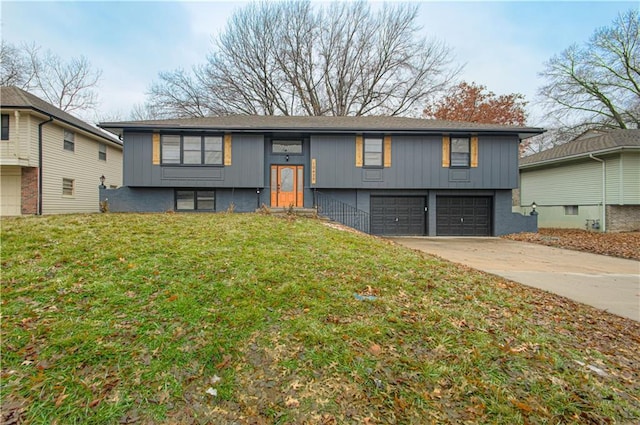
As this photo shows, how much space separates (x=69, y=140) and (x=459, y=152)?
18.8 metres

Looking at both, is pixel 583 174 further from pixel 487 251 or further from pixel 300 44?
pixel 300 44

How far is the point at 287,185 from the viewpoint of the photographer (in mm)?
13648

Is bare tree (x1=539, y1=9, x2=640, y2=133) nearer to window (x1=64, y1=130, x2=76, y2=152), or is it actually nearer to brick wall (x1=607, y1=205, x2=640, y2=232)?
brick wall (x1=607, y1=205, x2=640, y2=232)

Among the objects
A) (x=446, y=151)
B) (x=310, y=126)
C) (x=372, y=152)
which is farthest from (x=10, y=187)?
(x=446, y=151)

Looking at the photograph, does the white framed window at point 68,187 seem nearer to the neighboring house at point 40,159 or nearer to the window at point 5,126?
the neighboring house at point 40,159

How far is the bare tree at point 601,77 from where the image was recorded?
20.3 m

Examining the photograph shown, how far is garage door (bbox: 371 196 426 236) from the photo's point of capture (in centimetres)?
1384

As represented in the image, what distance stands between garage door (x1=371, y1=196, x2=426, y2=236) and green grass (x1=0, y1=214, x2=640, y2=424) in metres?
9.30

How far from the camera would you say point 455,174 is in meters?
13.5

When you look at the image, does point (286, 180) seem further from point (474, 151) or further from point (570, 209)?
point (570, 209)

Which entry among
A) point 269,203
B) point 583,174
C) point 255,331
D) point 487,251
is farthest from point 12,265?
point 583,174

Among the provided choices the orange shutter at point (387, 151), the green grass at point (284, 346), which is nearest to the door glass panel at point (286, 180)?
the orange shutter at point (387, 151)

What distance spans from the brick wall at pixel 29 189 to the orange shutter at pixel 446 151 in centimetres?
1798

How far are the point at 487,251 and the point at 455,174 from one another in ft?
16.6
